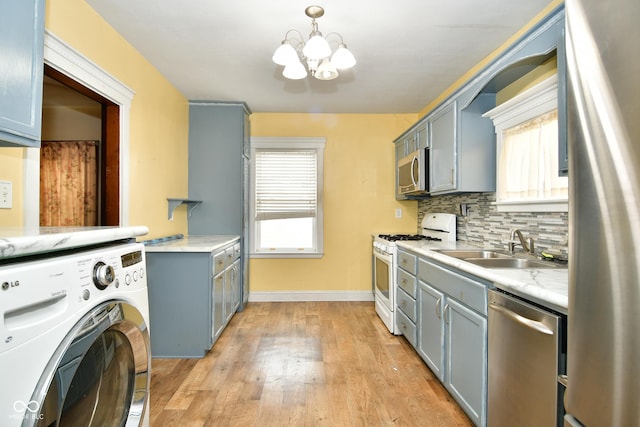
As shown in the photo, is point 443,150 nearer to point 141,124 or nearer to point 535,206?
point 535,206

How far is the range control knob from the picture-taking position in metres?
0.93

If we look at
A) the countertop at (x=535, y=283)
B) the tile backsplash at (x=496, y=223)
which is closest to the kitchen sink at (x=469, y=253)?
the tile backsplash at (x=496, y=223)

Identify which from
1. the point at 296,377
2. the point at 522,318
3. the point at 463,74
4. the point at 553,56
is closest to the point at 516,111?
the point at 553,56

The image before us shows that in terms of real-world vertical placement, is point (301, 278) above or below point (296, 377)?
above

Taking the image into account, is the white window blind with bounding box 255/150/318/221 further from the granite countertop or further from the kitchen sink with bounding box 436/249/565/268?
the granite countertop

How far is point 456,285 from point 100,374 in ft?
5.54

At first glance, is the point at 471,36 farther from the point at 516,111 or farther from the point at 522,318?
the point at 522,318

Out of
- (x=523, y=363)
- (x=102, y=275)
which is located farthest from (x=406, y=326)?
(x=102, y=275)

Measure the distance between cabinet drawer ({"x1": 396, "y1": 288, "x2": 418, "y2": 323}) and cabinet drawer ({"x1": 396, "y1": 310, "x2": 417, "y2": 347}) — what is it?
47 millimetres

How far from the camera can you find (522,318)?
4.12 feet

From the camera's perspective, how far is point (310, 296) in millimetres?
4125

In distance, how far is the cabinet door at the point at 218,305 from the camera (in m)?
2.64

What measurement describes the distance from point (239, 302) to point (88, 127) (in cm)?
250

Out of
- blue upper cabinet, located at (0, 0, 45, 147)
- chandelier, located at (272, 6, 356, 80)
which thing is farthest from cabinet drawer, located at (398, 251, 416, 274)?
blue upper cabinet, located at (0, 0, 45, 147)
